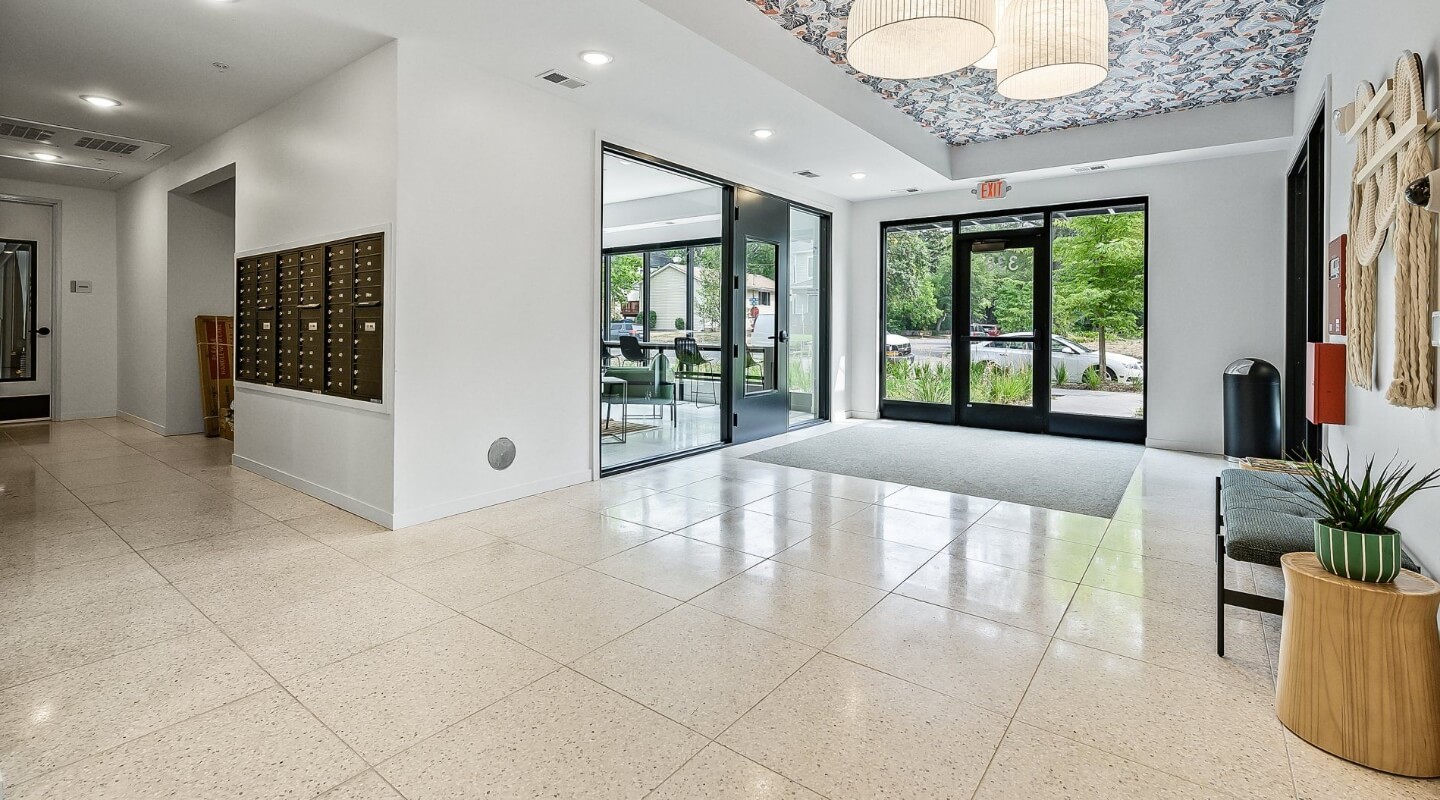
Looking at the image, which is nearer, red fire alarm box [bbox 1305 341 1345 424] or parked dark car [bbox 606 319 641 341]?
red fire alarm box [bbox 1305 341 1345 424]

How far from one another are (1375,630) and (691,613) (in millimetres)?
1986

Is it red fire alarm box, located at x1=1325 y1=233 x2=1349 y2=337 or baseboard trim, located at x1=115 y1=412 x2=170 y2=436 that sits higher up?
red fire alarm box, located at x1=1325 y1=233 x2=1349 y2=337

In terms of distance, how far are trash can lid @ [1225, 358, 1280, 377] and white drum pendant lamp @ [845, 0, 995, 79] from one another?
4.10 metres

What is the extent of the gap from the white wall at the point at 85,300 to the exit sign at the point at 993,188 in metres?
9.75

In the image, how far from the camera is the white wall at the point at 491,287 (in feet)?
12.4

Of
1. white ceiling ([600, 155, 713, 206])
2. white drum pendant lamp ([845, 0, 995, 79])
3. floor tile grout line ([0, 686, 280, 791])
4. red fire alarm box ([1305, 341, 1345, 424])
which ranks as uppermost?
white ceiling ([600, 155, 713, 206])

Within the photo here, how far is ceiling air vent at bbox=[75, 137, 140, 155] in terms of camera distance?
5.73 metres

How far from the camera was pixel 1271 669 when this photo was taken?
2.19 meters

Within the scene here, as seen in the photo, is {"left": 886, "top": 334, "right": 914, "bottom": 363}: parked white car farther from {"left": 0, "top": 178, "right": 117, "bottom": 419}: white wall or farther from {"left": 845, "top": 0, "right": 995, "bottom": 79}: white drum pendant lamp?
{"left": 0, "top": 178, "right": 117, "bottom": 419}: white wall

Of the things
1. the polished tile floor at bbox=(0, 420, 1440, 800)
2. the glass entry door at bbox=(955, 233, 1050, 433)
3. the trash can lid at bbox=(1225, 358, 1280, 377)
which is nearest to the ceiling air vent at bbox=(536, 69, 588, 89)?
the polished tile floor at bbox=(0, 420, 1440, 800)

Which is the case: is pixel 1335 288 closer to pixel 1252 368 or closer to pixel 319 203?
pixel 1252 368

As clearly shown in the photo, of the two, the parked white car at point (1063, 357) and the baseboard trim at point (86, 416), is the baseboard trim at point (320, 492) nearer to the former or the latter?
the baseboard trim at point (86, 416)

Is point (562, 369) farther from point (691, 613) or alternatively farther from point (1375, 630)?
point (1375, 630)

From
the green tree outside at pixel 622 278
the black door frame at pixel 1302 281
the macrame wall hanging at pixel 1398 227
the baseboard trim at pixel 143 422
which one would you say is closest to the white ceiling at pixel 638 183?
the green tree outside at pixel 622 278
